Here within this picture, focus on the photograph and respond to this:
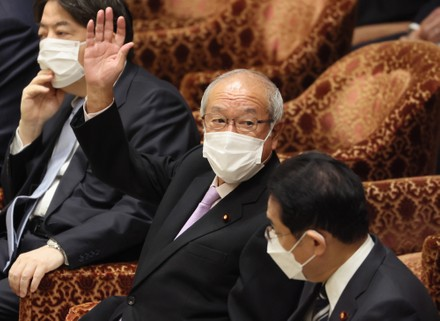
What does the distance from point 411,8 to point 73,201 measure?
3043mm

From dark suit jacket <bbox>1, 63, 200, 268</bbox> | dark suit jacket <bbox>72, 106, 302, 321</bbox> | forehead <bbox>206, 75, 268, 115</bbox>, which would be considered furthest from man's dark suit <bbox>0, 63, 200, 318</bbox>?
forehead <bbox>206, 75, 268, 115</bbox>

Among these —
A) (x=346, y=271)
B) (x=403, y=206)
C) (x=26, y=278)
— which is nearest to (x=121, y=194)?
(x=26, y=278)

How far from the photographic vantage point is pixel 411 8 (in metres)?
5.99

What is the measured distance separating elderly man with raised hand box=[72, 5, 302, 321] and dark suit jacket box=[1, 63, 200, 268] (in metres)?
0.26

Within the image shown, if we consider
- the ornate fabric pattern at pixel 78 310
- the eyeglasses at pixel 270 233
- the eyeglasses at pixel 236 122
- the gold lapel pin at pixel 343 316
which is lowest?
the ornate fabric pattern at pixel 78 310

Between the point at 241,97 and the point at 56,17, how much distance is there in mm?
984

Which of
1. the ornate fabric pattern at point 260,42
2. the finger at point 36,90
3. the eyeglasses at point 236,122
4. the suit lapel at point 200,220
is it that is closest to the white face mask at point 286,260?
the suit lapel at point 200,220

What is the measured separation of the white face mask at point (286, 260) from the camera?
250cm

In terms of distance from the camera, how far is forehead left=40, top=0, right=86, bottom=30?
361 centimetres

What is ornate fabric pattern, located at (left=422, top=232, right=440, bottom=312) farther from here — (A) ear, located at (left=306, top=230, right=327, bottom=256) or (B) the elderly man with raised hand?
(A) ear, located at (left=306, top=230, right=327, bottom=256)

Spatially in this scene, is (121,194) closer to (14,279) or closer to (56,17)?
(14,279)

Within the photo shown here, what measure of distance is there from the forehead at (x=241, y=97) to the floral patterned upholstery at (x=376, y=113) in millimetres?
1134

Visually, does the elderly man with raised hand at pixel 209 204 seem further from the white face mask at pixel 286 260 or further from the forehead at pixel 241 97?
the white face mask at pixel 286 260

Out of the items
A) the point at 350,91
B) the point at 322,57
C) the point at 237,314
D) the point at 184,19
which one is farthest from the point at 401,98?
the point at 184,19
